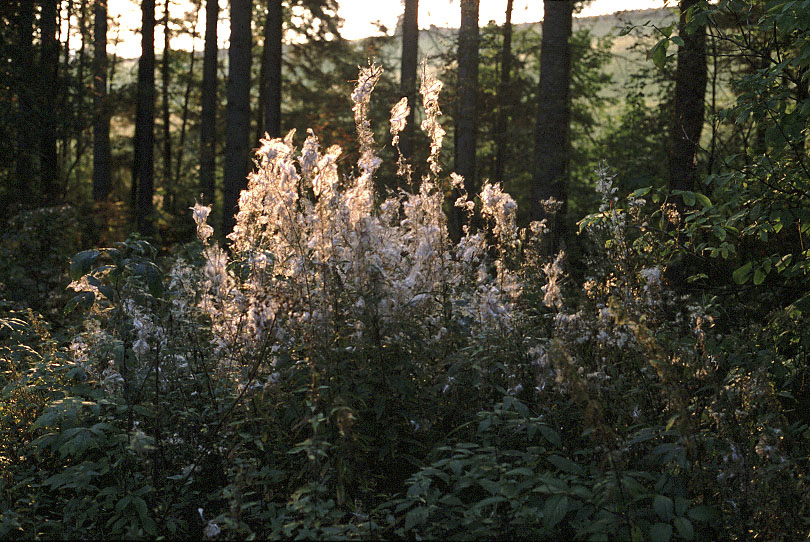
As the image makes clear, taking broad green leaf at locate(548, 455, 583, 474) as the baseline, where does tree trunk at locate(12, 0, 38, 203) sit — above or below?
above

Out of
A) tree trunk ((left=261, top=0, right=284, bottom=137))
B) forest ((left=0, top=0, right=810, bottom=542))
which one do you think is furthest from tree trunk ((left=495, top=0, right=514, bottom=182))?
forest ((left=0, top=0, right=810, bottom=542))

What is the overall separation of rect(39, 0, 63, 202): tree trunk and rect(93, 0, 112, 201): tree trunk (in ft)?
4.99

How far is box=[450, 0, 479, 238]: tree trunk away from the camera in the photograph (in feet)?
62.1

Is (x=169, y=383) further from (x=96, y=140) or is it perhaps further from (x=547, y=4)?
(x=96, y=140)

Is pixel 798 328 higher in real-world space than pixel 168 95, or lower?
lower

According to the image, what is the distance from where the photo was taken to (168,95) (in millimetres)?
31500

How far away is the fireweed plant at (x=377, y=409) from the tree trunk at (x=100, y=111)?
629 inches

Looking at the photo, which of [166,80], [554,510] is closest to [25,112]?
[554,510]

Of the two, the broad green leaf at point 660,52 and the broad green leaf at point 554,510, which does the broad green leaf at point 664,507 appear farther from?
the broad green leaf at point 660,52

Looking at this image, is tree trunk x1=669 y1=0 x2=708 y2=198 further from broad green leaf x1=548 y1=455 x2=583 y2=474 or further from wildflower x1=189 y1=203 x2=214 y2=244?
wildflower x1=189 y1=203 x2=214 y2=244

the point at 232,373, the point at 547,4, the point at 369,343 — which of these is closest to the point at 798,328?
the point at 369,343

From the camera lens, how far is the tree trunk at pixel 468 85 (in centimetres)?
1894

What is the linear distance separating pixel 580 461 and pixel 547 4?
8.16 metres

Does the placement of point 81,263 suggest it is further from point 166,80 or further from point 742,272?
point 166,80
